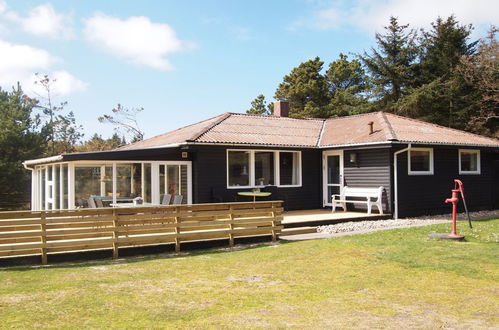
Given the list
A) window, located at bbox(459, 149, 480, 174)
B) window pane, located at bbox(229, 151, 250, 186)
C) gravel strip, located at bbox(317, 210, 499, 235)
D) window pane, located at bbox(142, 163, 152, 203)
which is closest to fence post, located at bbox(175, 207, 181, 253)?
gravel strip, located at bbox(317, 210, 499, 235)

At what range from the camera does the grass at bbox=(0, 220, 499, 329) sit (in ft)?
16.1

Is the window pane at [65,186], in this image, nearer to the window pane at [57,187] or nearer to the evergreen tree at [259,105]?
the window pane at [57,187]

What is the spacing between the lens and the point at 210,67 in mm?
28375

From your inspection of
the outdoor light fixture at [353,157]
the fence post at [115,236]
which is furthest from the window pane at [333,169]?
the fence post at [115,236]

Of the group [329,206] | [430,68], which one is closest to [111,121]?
Result: [430,68]

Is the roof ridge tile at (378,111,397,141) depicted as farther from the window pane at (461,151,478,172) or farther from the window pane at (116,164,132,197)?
the window pane at (116,164,132,197)

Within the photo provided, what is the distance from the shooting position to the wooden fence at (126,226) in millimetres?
8203

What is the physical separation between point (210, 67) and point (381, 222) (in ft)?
58.2

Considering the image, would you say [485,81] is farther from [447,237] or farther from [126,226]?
[126,226]

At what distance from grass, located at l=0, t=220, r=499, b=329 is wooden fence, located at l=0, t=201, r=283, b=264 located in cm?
42

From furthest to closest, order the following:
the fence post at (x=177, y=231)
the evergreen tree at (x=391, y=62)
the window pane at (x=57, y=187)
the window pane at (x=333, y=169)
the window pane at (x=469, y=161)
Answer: the evergreen tree at (x=391, y=62)
the window pane at (x=469, y=161)
the window pane at (x=333, y=169)
the window pane at (x=57, y=187)
the fence post at (x=177, y=231)

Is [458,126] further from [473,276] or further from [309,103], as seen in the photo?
[473,276]

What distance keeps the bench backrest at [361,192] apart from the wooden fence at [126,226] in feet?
16.1

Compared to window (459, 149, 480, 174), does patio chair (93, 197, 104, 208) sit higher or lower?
lower
